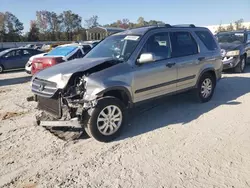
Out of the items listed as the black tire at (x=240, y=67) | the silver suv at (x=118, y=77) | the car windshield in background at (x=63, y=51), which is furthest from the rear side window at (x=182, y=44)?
the car windshield in background at (x=63, y=51)

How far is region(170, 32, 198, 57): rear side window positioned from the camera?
5.50m

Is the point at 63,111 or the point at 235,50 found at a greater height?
the point at 235,50

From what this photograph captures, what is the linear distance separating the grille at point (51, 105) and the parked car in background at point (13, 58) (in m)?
11.6

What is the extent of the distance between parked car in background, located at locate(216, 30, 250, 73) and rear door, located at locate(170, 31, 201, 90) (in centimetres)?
491

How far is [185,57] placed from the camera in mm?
5680

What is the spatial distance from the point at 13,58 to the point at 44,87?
12243 mm

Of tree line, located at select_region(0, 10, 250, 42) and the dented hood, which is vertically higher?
tree line, located at select_region(0, 10, 250, 42)

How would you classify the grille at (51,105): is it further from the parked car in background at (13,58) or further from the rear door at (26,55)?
the rear door at (26,55)

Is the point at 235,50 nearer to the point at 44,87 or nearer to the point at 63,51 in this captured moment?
the point at 63,51

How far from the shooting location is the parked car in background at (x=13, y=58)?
14905 mm

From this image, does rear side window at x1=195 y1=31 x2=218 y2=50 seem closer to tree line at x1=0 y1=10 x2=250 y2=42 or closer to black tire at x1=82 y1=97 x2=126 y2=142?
black tire at x1=82 y1=97 x2=126 y2=142

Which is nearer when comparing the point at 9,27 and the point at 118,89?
the point at 118,89

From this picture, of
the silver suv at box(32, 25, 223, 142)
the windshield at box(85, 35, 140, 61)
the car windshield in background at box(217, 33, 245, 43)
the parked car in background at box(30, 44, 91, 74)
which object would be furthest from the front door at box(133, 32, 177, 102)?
the car windshield in background at box(217, 33, 245, 43)

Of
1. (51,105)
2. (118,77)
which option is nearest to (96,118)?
(118,77)
